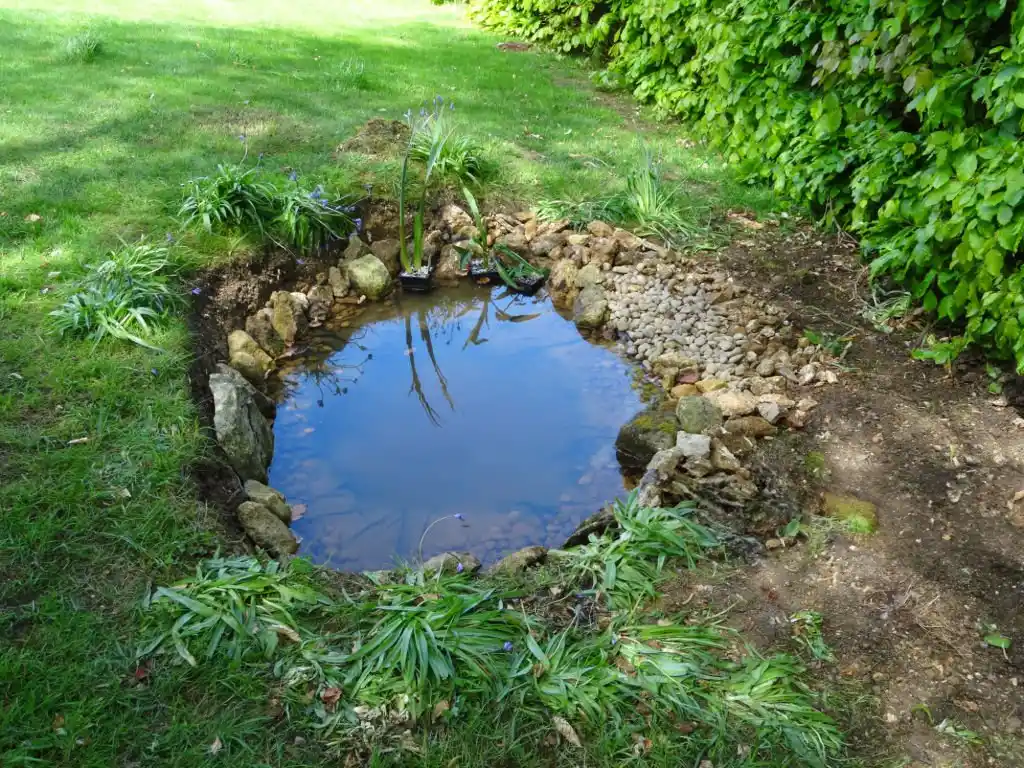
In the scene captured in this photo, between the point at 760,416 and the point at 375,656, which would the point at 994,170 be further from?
the point at 375,656

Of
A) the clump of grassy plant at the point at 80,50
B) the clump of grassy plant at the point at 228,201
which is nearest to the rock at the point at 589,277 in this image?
the clump of grassy plant at the point at 228,201

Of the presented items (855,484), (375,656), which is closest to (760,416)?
(855,484)

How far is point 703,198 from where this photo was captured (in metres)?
5.88

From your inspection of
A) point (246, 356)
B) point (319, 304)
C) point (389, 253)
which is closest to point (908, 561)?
point (246, 356)

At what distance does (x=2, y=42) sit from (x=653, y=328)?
23.0 feet

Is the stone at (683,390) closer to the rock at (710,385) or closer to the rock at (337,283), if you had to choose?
the rock at (710,385)

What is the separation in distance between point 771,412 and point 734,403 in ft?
0.61

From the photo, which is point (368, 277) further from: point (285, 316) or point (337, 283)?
point (285, 316)

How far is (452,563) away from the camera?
3.15 meters

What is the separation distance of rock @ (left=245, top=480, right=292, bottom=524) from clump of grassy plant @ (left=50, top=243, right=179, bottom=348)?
0.93 meters

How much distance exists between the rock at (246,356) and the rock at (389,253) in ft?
4.24

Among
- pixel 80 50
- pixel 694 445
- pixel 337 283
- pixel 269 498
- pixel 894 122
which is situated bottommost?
pixel 269 498

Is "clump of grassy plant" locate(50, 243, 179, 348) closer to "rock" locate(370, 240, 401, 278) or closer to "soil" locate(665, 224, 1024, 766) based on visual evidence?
"rock" locate(370, 240, 401, 278)

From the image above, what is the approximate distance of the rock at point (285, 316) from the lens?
4.78m
